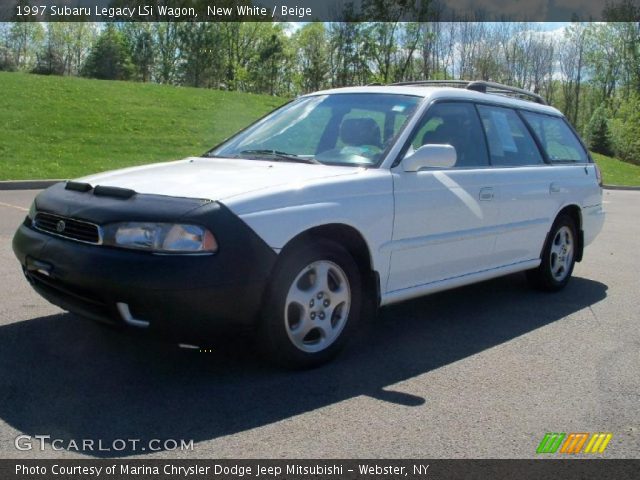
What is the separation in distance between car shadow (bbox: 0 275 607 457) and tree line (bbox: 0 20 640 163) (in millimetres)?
47919

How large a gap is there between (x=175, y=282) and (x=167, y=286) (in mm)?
42

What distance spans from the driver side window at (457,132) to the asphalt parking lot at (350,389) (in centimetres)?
123

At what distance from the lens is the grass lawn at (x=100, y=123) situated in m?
20.2

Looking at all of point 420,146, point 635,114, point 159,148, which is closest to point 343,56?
point 635,114

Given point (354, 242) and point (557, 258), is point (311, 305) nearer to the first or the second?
point (354, 242)

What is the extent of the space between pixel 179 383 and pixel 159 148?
21213 millimetres

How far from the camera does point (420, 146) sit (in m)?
4.93

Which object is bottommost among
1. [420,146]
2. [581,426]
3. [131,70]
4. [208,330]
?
[581,426]

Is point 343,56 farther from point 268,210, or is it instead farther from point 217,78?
point 268,210

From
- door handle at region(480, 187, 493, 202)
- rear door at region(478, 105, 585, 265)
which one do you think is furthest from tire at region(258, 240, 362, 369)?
rear door at region(478, 105, 585, 265)

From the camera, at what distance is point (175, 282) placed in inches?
Answer: 140

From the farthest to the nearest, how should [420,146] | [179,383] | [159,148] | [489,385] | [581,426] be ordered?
[159,148]
[420,146]
[489,385]
[179,383]
[581,426]

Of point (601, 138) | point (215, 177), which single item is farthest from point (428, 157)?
point (601, 138)
